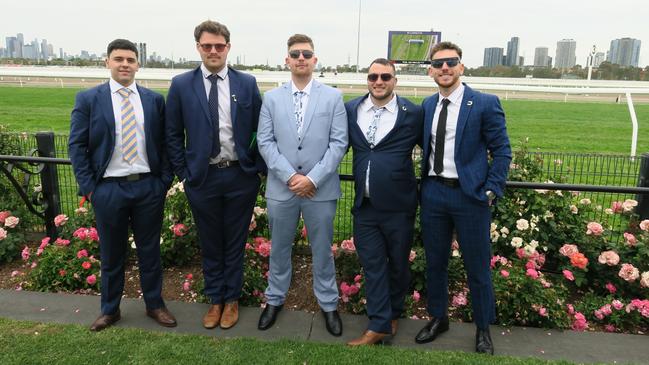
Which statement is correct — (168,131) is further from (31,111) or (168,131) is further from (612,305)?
(31,111)

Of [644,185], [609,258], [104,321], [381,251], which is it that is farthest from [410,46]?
[104,321]

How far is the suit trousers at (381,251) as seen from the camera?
12.0 ft

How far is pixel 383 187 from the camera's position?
3.55 m

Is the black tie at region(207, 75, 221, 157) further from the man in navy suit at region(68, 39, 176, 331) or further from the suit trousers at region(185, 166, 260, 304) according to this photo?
the man in navy suit at region(68, 39, 176, 331)

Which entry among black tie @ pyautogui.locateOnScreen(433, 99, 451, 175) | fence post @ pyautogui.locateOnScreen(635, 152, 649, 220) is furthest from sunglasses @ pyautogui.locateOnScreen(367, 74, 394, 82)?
fence post @ pyautogui.locateOnScreen(635, 152, 649, 220)

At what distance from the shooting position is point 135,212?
3.82m

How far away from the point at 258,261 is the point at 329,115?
1815 millimetres

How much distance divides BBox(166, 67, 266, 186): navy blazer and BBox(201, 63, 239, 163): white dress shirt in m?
0.04

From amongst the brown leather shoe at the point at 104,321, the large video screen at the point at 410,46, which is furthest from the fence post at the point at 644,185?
the large video screen at the point at 410,46

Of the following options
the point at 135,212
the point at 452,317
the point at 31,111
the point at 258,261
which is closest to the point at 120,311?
the point at 135,212

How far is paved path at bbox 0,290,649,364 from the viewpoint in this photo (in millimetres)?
3656

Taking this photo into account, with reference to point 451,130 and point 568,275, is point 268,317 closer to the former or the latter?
point 451,130

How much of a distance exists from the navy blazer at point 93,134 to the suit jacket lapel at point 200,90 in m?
0.36

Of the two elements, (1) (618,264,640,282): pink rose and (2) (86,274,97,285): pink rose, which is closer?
(1) (618,264,640,282): pink rose
